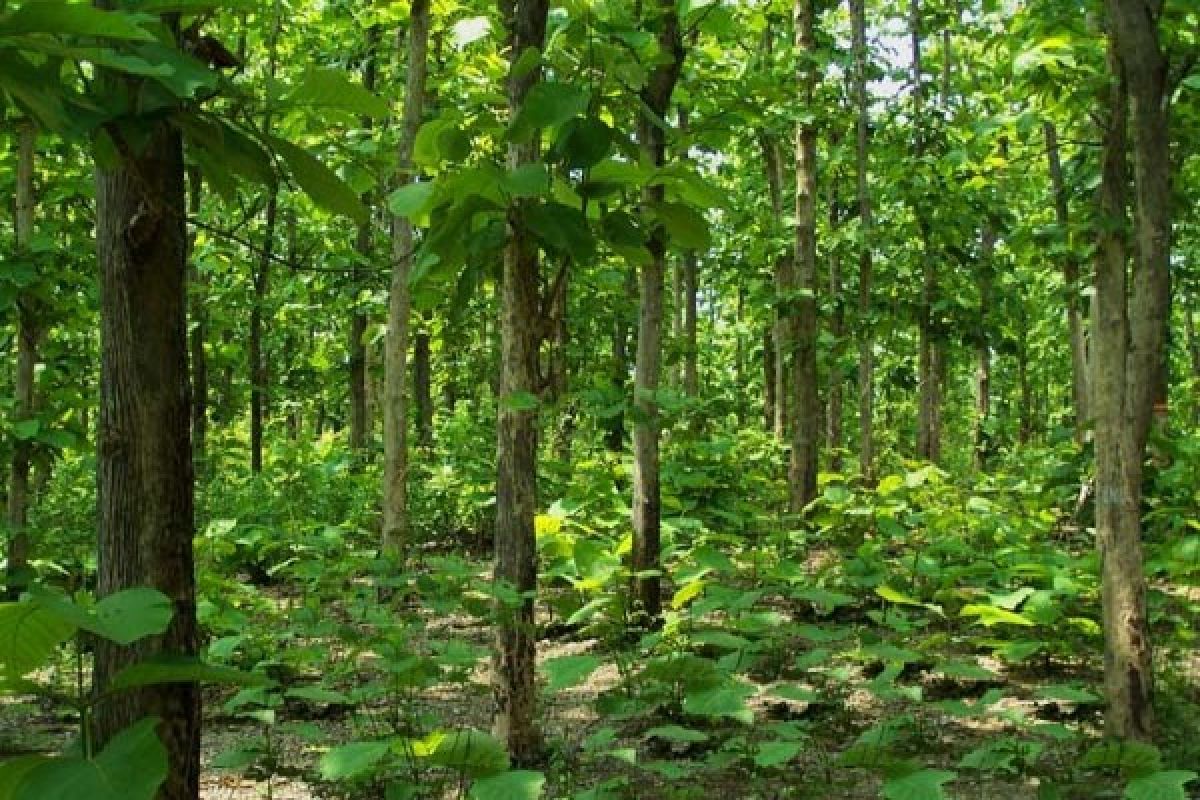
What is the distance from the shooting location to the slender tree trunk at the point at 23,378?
6.78 meters

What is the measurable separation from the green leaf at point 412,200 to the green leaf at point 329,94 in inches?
18.3

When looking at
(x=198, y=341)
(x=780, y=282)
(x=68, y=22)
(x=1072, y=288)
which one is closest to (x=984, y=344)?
(x=780, y=282)

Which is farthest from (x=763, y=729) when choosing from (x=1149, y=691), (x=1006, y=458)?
(x=1006, y=458)

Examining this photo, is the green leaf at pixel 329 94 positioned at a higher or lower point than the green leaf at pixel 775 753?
higher

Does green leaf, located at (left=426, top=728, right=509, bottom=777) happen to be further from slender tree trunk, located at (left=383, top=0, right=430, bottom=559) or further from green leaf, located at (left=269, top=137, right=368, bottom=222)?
slender tree trunk, located at (left=383, top=0, right=430, bottom=559)

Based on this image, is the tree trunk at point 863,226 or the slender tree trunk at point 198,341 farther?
the slender tree trunk at point 198,341

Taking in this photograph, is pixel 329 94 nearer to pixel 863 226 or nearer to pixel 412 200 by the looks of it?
pixel 412 200

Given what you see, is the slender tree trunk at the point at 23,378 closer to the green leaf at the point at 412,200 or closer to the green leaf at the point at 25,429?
the green leaf at the point at 25,429

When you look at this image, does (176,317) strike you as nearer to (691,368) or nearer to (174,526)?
(174,526)

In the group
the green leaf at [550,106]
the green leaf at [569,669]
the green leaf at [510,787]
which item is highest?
the green leaf at [550,106]

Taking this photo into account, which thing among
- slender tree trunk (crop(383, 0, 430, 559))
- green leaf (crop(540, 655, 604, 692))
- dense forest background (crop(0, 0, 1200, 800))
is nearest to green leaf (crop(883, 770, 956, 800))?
dense forest background (crop(0, 0, 1200, 800))

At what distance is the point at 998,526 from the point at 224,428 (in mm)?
19544

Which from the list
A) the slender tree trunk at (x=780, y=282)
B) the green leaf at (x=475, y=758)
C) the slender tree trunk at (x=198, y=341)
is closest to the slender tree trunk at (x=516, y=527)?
the green leaf at (x=475, y=758)

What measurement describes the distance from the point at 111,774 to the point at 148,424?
75 centimetres
